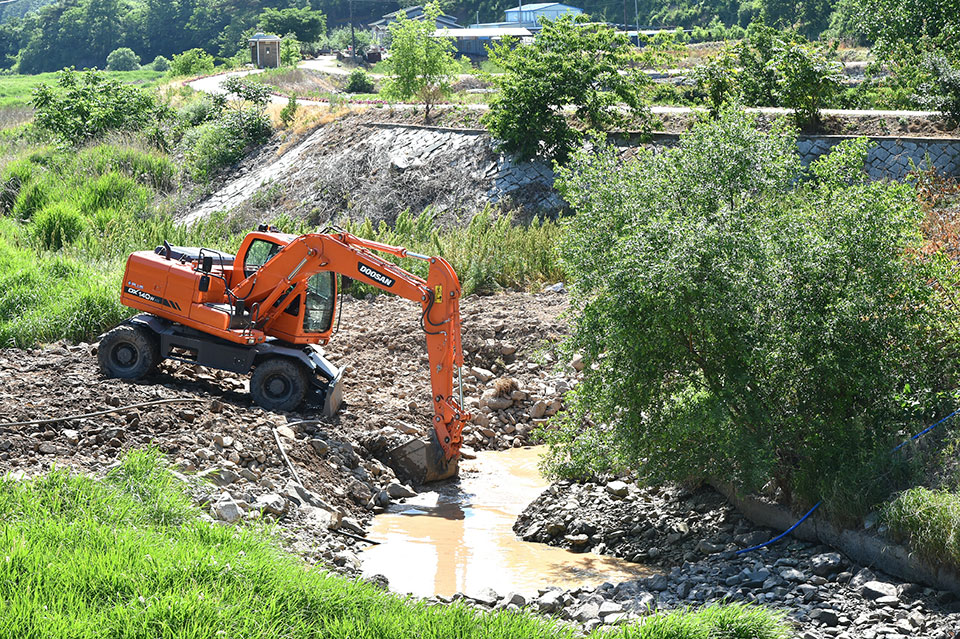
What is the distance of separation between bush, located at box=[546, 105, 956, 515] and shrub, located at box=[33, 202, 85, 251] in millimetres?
13867

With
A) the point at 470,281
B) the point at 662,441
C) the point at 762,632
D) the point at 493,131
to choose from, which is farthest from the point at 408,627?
the point at 493,131

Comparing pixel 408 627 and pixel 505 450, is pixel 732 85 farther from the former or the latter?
pixel 408 627

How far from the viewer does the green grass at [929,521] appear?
6816 mm

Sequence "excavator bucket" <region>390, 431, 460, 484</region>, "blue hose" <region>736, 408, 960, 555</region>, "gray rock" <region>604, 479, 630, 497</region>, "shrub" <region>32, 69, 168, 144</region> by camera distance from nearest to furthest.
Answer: "blue hose" <region>736, 408, 960, 555</region> < "gray rock" <region>604, 479, 630, 497</region> < "excavator bucket" <region>390, 431, 460, 484</region> < "shrub" <region>32, 69, 168, 144</region>

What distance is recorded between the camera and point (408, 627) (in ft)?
18.8

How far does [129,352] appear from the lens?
11375mm

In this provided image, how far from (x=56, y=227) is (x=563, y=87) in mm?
11706

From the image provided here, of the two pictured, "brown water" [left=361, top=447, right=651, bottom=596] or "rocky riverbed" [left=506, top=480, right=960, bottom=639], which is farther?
"brown water" [left=361, top=447, right=651, bottom=596]

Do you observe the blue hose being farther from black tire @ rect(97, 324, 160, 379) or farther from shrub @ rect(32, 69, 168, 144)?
shrub @ rect(32, 69, 168, 144)

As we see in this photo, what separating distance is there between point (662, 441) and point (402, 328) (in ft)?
23.1

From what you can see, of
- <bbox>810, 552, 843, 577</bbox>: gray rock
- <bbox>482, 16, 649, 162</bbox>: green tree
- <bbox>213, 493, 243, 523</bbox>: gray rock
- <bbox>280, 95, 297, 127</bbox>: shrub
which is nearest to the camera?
<bbox>810, 552, 843, 577</bbox>: gray rock

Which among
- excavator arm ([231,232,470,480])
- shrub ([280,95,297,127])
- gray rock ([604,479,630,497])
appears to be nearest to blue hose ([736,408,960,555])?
gray rock ([604,479,630,497])

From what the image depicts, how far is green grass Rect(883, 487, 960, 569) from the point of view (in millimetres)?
6816

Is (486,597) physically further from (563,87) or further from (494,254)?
(563,87)
